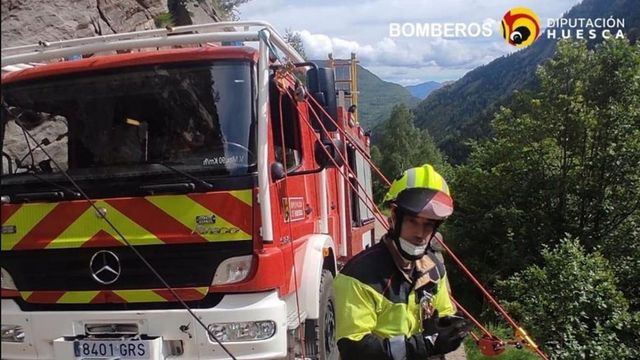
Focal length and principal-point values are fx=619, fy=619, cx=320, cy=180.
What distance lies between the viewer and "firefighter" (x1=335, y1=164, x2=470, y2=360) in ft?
7.54

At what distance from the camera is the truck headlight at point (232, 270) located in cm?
366

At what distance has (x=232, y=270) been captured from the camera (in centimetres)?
368

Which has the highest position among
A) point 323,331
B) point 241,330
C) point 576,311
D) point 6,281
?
point 6,281

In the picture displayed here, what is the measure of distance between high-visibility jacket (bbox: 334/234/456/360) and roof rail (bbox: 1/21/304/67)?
76.2 inches

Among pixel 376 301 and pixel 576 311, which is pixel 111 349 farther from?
pixel 576 311

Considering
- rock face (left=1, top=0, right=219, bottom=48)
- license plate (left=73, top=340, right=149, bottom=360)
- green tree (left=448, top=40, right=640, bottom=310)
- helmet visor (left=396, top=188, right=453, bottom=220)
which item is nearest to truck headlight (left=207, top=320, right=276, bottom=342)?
license plate (left=73, top=340, right=149, bottom=360)

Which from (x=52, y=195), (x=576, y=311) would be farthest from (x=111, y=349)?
(x=576, y=311)

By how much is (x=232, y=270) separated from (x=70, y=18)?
6.34 meters

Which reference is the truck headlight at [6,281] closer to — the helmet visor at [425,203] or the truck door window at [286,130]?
the truck door window at [286,130]

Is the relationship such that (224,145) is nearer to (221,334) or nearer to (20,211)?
(221,334)

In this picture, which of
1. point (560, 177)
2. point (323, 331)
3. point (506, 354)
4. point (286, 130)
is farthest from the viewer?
point (560, 177)

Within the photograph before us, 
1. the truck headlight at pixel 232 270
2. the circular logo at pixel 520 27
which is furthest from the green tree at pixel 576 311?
the circular logo at pixel 520 27

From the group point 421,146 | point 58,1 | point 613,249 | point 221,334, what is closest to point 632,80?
point 613,249

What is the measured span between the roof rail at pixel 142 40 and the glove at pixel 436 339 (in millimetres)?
2209
